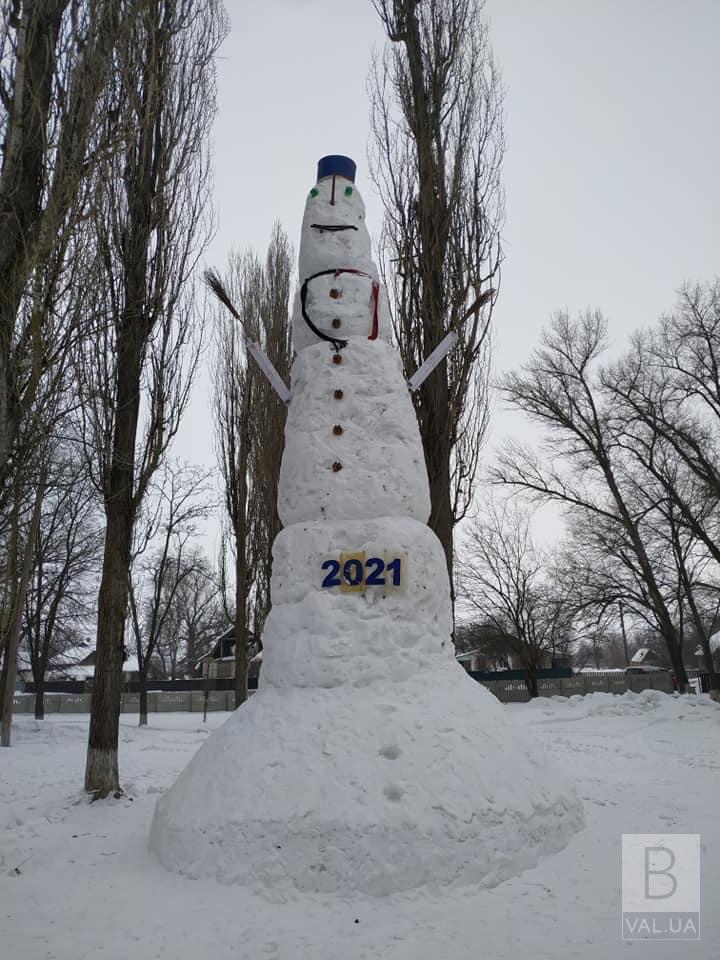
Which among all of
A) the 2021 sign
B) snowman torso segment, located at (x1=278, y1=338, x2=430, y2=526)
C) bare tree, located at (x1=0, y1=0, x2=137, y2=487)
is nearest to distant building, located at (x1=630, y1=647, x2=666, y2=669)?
snowman torso segment, located at (x1=278, y1=338, x2=430, y2=526)

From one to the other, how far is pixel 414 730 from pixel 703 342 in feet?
45.6

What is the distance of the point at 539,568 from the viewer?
810 inches

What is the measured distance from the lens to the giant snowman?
11.4 ft

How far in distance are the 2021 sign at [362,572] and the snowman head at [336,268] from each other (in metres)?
1.75

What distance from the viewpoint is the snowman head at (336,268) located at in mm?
5137

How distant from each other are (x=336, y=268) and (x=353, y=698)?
3267 mm

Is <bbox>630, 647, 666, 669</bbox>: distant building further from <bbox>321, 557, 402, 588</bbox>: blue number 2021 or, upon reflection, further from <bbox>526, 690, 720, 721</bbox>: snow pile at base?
<bbox>321, 557, 402, 588</bbox>: blue number 2021

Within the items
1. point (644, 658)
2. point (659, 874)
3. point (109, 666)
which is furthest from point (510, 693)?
point (644, 658)

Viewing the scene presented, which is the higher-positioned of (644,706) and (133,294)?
(133,294)

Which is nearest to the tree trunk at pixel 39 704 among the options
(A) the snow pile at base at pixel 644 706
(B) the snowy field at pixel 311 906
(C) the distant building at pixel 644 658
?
(B) the snowy field at pixel 311 906

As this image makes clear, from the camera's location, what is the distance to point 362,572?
4406mm

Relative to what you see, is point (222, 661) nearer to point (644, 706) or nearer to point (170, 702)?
point (170, 702)

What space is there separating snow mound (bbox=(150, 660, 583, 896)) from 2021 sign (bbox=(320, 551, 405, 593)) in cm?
63

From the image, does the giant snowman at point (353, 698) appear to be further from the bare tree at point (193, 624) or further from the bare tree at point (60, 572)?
the bare tree at point (193, 624)
